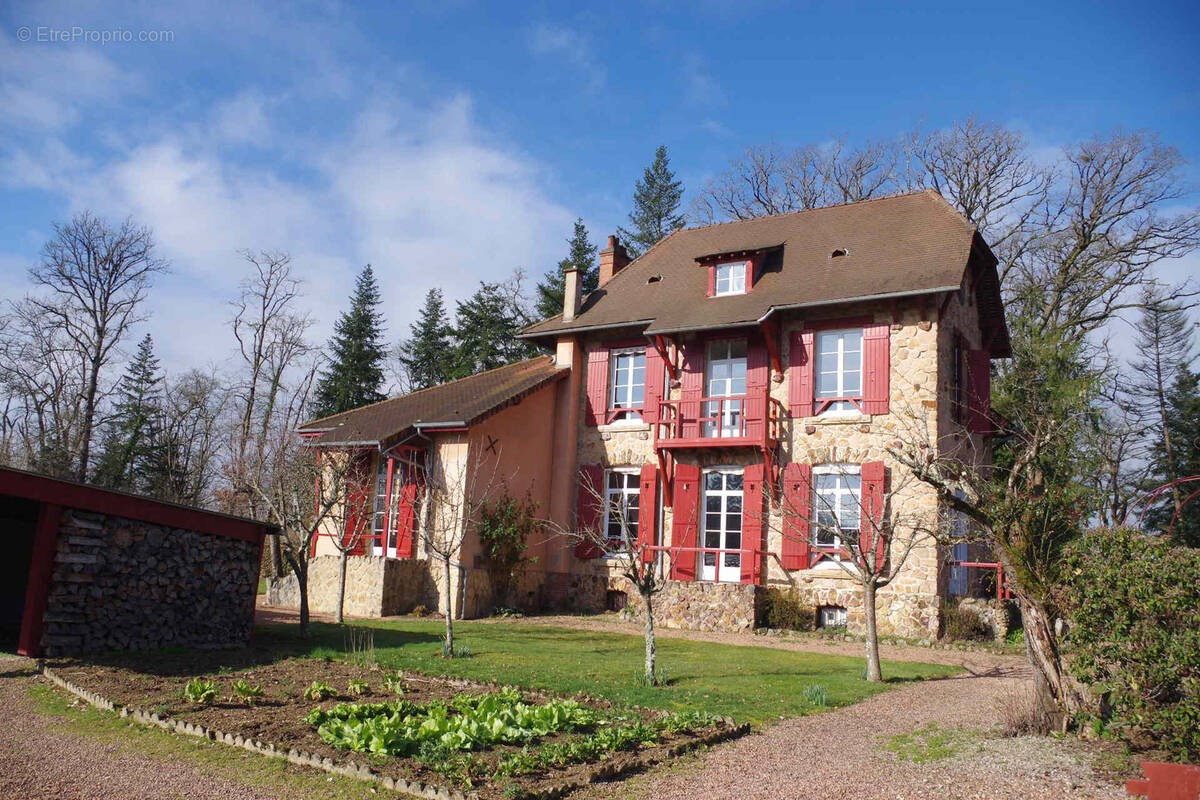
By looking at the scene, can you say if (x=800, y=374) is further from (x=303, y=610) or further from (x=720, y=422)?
(x=303, y=610)

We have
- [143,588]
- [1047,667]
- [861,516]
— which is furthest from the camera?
[861,516]

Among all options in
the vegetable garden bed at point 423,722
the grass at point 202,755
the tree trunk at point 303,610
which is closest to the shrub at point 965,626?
the vegetable garden bed at point 423,722

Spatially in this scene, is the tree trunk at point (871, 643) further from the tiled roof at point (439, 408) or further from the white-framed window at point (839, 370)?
the tiled roof at point (439, 408)

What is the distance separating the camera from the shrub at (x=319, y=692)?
8.43 m

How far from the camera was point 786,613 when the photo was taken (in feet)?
54.3

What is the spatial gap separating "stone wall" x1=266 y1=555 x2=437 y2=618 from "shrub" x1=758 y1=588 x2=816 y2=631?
6.74 metres

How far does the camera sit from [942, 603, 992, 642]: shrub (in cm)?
1527

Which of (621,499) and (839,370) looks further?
(621,499)

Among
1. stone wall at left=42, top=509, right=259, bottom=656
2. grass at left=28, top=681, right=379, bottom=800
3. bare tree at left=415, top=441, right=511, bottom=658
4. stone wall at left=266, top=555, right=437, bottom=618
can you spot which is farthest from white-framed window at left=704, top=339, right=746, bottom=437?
grass at left=28, top=681, right=379, bottom=800

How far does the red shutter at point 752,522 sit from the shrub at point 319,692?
10242mm

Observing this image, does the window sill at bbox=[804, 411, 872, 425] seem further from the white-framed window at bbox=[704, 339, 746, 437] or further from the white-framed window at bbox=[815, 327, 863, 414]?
the white-framed window at bbox=[704, 339, 746, 437]

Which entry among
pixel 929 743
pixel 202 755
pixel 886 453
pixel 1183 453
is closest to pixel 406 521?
pixel 886 453

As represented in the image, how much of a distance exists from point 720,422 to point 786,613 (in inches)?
157

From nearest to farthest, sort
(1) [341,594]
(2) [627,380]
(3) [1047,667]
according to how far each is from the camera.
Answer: (3) [1047,667] → (1) [341,594] → (2) [627,380]
